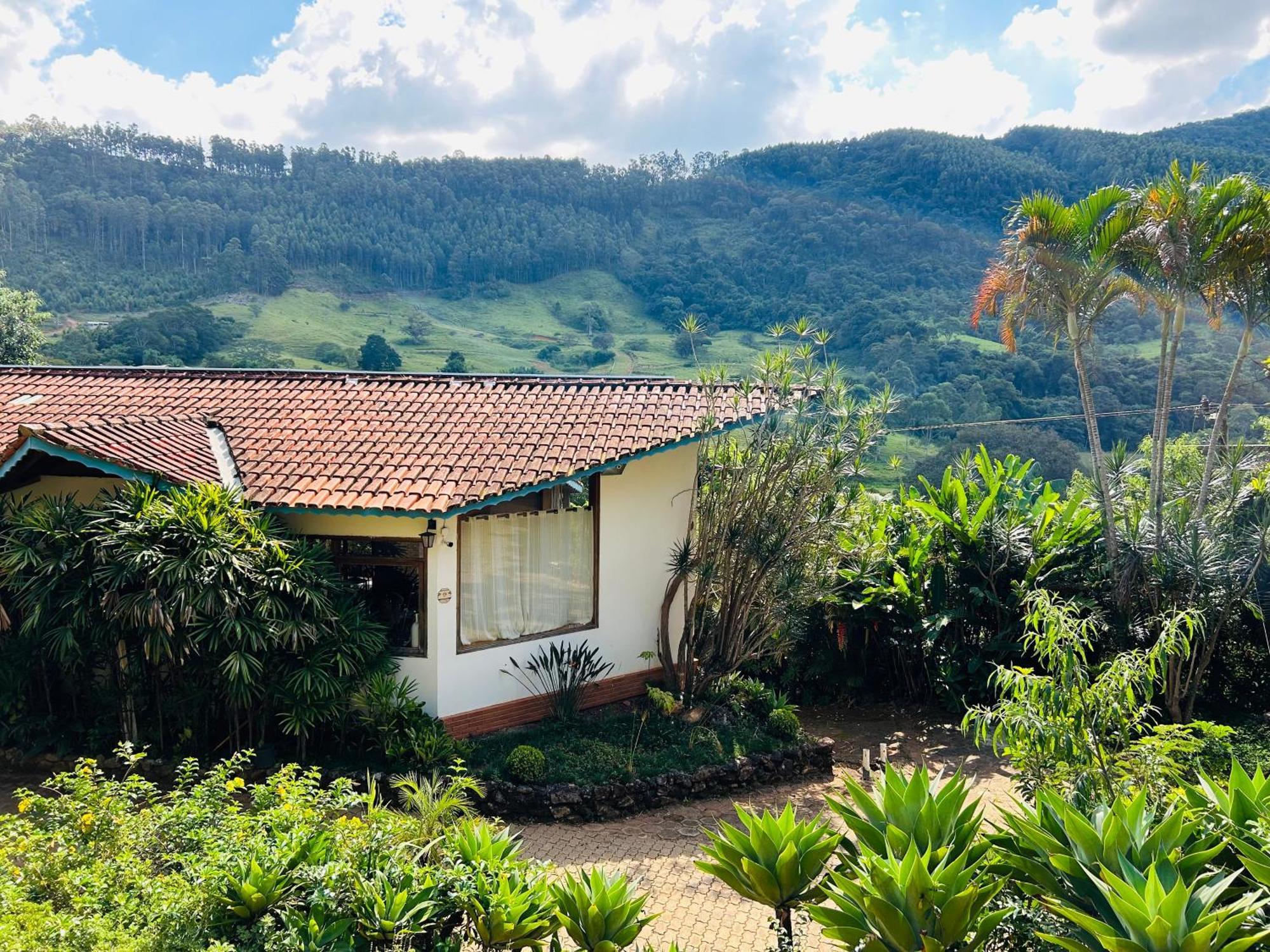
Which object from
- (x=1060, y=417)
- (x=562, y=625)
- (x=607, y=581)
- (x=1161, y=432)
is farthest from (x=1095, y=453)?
(x=1060, y=417)

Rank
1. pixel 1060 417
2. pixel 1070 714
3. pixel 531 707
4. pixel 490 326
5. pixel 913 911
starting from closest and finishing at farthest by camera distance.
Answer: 1. pixel 913 911
2. pixel 1070 714
3. pixel 531 707
4. pixel 1060 417
5. pixel 490 326

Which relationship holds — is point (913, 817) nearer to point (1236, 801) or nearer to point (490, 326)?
point (1236, 801)

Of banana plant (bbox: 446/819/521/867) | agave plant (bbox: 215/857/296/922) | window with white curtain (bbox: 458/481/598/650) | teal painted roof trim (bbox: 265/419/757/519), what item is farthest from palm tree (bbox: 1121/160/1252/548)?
agave plant (bbox: 215/857/296/922)

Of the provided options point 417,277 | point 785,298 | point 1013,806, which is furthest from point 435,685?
point 417,277

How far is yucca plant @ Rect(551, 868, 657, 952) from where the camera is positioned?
14.2 feet

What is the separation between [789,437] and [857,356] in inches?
1324

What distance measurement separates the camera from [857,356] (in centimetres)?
4203

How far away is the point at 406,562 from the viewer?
30.1 ft

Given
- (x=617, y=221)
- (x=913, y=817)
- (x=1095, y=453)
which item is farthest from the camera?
(x=617, y=221)

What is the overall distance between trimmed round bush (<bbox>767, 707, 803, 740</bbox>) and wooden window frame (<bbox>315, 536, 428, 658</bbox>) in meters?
3.66

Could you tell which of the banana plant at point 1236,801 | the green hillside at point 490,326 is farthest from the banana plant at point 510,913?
the green hillside at point 490,326

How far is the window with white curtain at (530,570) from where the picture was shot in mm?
9492

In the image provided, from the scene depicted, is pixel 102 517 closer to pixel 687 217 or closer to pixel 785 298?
pixel 785 298

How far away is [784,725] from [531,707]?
105 inches
